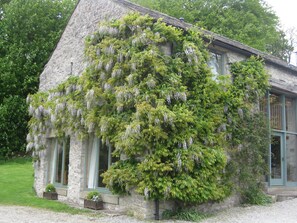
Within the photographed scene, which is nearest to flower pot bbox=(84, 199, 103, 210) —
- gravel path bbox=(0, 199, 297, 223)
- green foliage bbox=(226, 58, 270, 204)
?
gravel path bbox=(0, 199, 297, 223)

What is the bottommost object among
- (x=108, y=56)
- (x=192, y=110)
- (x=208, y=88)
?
(x=192, y=110)

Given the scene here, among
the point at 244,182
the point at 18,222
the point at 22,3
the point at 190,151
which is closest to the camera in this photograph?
the point at 18,222

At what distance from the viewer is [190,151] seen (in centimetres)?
916

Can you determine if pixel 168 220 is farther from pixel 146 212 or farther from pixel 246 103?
pixel 246 103

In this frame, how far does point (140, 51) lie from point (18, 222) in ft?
17.6

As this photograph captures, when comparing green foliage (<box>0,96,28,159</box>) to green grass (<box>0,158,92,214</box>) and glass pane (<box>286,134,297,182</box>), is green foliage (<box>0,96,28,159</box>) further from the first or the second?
glass pane (<box>286,134,297,182</box>)

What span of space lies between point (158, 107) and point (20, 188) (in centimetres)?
890

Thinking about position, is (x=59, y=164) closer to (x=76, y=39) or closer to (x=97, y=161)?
(x=97, y=161)

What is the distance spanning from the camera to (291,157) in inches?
554

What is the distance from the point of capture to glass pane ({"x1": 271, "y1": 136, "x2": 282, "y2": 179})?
1305cm

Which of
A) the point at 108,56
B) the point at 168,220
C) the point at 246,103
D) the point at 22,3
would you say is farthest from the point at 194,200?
the point at 22,3

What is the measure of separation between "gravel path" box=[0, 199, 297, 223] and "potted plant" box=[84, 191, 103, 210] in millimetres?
976

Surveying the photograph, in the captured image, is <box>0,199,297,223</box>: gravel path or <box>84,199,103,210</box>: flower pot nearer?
<box>0,199,297,223</box>: gravel path

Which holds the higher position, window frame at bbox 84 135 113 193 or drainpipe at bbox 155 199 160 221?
window frame at bbox 84 135 113 193
